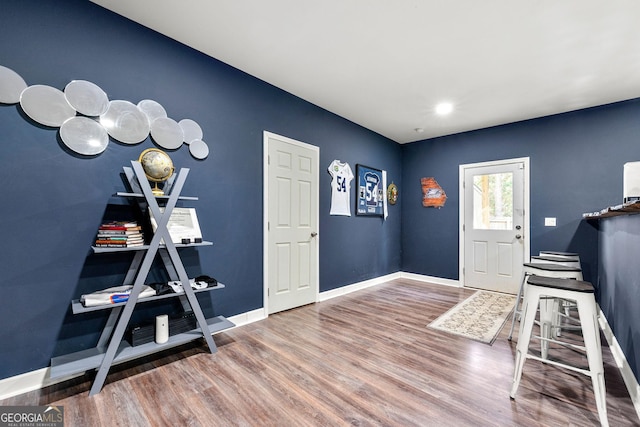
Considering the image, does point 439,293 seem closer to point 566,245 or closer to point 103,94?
point 566,245

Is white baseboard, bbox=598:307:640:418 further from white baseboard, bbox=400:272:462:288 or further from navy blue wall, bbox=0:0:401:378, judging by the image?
navy blue wall, bbox=0:0:401:378

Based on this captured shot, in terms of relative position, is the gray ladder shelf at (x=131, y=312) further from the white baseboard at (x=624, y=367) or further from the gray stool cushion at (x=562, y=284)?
the white baseboard at (x=624, y=367)

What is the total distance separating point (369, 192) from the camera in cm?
478

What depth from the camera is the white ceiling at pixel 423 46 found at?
209 centimetres

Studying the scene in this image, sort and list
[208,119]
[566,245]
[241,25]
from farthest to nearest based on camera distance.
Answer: [566,245], [208,119], [241,25]

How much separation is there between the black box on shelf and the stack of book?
2.14 feet

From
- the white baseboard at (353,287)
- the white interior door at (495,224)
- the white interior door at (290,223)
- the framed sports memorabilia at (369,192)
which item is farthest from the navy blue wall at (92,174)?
the white interior door at (495,224)

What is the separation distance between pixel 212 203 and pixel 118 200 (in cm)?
77

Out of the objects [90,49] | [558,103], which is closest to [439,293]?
[558,103]

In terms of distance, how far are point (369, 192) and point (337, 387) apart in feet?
11.0

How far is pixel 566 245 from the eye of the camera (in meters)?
3.90

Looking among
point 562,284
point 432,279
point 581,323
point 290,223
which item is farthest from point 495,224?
point 290,223

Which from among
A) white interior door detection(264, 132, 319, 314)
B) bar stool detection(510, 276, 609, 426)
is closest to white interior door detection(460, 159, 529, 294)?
white interior door detection(264, 132, 319, 314)

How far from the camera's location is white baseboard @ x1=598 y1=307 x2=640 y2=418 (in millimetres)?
1688
